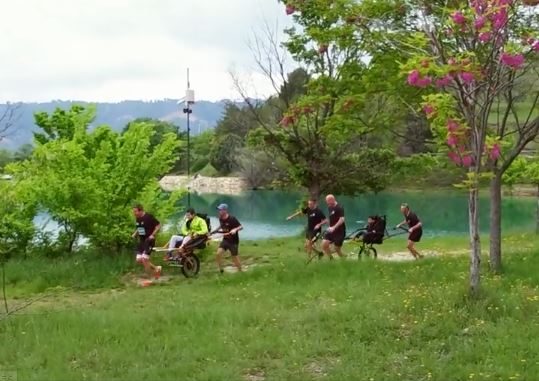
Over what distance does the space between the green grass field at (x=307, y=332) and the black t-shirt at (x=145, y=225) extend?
107 inches

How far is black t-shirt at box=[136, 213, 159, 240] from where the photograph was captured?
1467 cm

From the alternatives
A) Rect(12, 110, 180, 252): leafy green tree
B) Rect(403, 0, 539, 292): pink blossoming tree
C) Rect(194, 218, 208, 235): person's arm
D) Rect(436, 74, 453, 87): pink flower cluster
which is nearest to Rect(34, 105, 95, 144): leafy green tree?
Rect(12, 110, 180, 252): leafy green tree

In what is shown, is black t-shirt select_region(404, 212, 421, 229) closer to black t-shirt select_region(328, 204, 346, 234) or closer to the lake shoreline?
black t-shirt select_region(328, 204, 346, 234)

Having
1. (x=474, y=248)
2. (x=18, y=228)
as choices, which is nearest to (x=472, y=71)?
(x=474, y=248)

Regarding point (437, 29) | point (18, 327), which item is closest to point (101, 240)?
point (18, 327)

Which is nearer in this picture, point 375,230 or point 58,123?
point 375,230

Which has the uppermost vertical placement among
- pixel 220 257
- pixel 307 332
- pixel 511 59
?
pixel 511 59

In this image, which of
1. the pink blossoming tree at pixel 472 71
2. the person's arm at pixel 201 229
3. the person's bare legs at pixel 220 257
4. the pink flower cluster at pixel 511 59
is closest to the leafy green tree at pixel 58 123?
the person's arm at pixel 201 229

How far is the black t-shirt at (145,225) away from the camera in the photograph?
48.1ft

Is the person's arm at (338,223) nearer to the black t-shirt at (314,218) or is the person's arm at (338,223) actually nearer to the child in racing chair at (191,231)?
the black t-shirt at (314,218)

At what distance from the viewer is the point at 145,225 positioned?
14.7 m

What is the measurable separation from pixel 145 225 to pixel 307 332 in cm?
764

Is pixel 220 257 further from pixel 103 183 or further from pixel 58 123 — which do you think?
pixel 58 123

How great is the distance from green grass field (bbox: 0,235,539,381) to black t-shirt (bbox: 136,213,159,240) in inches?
107
